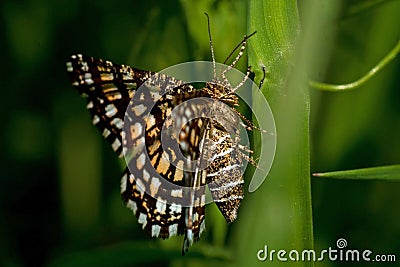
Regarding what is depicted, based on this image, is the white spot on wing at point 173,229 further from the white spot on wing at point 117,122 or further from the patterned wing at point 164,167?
the white spot on wing at point 117,122

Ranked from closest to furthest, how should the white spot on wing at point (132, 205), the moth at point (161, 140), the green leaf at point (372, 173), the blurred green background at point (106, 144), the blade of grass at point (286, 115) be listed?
1. the green leaf at point (372, 173)
2. the blade of grass at point (286, 115)
3. the moth at point (161, 140)
4. the white spot on wing at point (132, 205)
5. the blurred green background at point (106, 144)

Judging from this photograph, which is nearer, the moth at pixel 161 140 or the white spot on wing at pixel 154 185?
the moth at pixel 161 140

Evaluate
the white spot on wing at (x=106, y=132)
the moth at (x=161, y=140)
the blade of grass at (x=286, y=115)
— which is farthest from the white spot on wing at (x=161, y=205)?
the blade of grass at (x=286, y=115)

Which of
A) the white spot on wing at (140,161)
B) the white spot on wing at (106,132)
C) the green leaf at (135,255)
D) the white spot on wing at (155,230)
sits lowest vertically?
the green leaf at (135,255)

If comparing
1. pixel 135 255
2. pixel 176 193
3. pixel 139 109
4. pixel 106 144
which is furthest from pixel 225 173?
pixel 106 144

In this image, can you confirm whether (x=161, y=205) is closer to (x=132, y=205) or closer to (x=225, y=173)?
(x=132, y=205)

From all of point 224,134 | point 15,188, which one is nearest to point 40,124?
point 15,188
